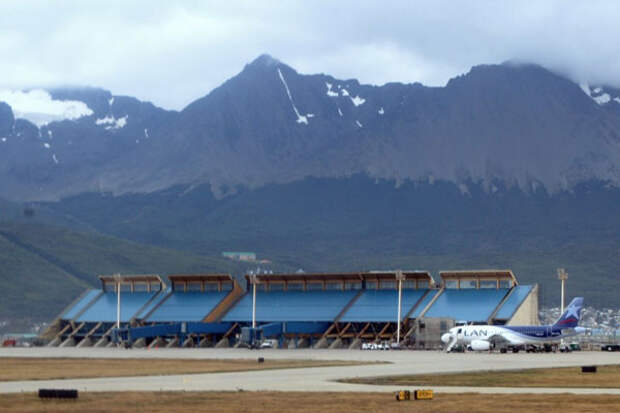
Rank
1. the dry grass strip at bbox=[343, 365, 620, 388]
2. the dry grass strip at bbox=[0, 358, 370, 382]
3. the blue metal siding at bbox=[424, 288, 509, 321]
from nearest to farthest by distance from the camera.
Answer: the dry grass strip at bbox=[343, 365, 620, 388]
the dry grass strip at bbox=[0, 358, 370, 382]
the blue metal siding at bbox=[424, 288, 509, 321]

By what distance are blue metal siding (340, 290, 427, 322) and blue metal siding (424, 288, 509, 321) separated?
159 inches

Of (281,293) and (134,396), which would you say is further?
(281,293)

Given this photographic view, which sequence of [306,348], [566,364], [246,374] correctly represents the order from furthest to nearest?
1. [306,348]
2. [566,364]
3. [246,374]

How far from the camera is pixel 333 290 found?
192750 mm

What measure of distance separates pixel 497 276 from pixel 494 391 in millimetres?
106214

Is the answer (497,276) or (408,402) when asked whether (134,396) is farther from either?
(497,276)

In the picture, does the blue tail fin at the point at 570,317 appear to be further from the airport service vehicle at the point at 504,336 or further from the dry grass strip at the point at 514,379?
the dry grass strip at the point at 514,379

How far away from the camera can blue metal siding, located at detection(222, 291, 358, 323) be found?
183375 mm

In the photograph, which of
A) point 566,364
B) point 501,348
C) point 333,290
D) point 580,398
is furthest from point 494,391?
point 333,290

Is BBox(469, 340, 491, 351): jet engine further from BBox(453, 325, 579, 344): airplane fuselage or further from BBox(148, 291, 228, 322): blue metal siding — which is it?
BBox(148, 291, 228, 322): blue metal siding

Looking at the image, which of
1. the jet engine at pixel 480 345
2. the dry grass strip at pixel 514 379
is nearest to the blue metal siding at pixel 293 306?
the jet engine at pixel 480 345

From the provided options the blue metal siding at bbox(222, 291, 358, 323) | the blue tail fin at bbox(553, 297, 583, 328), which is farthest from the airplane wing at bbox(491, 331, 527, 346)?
the blue metal siding at bbox(222, 291, 358, 323)

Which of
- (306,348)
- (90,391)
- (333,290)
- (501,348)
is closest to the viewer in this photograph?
(90,391)

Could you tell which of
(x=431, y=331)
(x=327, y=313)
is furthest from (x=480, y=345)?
(x=327, y=313)
